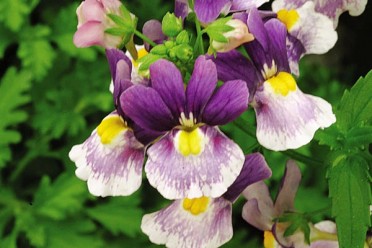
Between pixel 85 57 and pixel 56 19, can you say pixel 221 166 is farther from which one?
pixel 56 19

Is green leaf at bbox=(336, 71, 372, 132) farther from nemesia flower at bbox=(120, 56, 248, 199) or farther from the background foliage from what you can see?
the background foliage

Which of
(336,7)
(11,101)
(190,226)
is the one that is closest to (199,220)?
(190,226)

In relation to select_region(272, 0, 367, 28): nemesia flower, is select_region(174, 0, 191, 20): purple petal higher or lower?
higher

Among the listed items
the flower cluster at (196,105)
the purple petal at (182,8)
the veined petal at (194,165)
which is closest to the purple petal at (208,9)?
the flower cluster at (196,105)

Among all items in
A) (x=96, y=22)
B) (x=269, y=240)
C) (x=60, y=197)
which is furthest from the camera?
(x=60, y=197)

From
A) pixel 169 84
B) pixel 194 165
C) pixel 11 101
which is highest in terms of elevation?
pixel 169 84

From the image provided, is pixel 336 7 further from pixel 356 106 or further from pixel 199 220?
pixel 199 220

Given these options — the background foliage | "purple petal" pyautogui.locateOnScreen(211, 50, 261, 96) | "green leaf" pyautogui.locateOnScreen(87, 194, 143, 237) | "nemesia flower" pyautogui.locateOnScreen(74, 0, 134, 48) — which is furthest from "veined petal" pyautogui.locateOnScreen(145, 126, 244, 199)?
"green leaf" pyautogui.locateOnScreen(87, 194, 143, 237)
